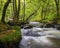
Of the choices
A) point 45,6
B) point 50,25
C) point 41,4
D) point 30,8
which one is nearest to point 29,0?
point 41,4

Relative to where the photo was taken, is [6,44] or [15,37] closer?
[6,44]

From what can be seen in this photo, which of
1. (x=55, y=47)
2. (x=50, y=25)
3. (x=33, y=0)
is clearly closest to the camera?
(x=55, y=47)

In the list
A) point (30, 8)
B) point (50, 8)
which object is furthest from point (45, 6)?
point (30, 8)

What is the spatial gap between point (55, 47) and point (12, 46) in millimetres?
2772

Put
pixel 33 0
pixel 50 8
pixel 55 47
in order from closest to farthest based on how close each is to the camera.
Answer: pixel 55 47, pixel 33 0, pixel 50 8

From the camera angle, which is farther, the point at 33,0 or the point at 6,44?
the point at 33,0

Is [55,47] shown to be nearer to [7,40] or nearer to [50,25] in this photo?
[7,40]

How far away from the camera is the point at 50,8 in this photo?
34.3 meters

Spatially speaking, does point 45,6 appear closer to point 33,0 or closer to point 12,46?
point 33,0

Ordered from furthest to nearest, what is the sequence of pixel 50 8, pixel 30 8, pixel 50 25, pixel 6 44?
pixel 30 8 < pixel 50 8 < pixel 50 25 < pixel 6 44

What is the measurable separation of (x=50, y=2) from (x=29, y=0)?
4.71 metres

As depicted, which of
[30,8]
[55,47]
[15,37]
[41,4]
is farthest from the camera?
[30,8]

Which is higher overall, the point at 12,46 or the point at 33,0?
the point at 33,0

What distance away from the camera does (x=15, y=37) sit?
8.96 m
